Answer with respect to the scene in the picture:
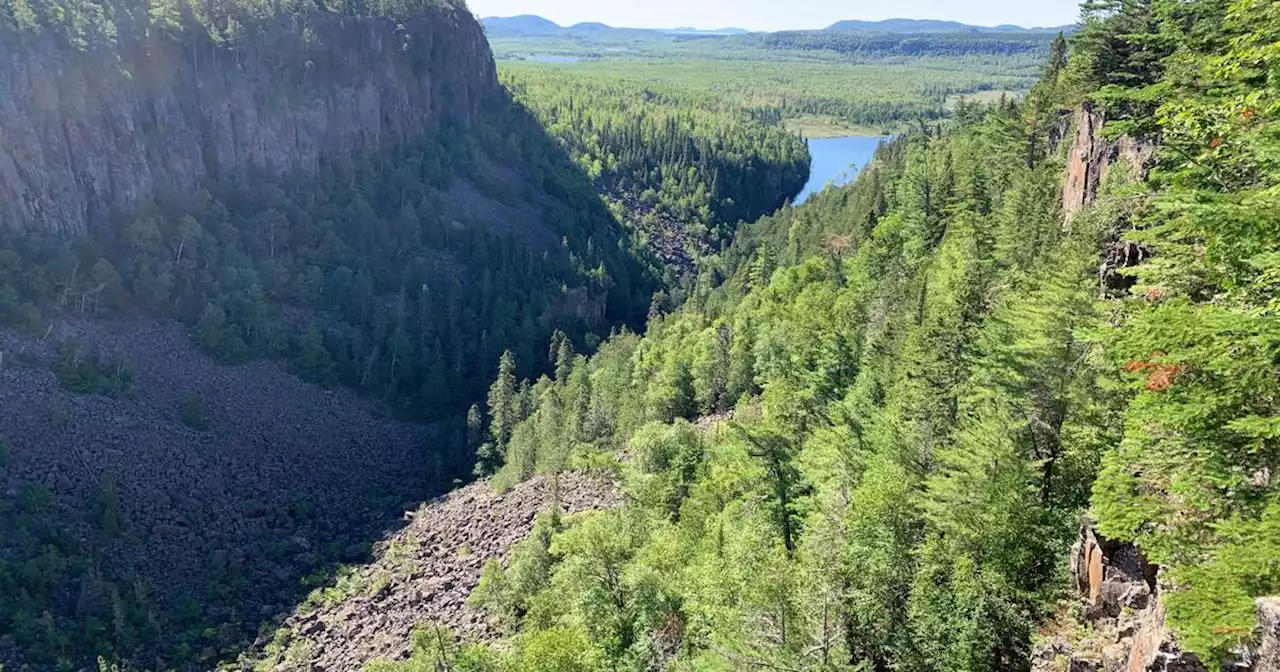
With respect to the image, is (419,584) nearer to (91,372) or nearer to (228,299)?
(91,372)

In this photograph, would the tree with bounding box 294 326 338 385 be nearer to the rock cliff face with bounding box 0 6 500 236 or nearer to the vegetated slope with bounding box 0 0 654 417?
the vegetated slope with bounding box 0 0 654 417

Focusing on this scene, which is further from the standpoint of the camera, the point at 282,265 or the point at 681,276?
the point at 681,276

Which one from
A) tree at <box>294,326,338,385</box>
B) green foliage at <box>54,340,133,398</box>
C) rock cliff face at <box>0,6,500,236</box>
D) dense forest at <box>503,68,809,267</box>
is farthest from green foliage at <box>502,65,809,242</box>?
green foliage at <box>54,340,133,398</box>

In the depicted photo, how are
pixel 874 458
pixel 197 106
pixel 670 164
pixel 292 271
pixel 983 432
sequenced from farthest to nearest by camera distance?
1. pixel 670 164
2. pixel 292 271
3. pixel 197 106
4. pixel 874 458
5. pixel 983 432

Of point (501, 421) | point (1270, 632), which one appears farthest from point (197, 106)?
point (1270, 632)

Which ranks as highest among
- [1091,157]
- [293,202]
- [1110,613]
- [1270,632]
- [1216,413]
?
[1091,157]

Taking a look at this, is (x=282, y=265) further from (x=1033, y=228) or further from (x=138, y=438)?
(x=1033, y=228)

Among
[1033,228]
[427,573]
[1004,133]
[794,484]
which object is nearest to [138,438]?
[427,573]
